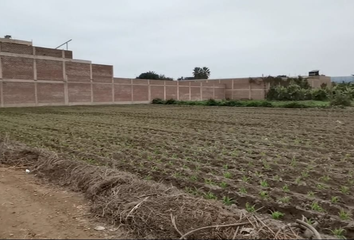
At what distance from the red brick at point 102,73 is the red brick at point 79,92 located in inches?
58.2

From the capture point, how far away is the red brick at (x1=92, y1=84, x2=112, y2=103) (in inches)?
1324

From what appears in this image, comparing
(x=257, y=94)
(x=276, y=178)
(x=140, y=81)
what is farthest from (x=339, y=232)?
(x=257, y=94)

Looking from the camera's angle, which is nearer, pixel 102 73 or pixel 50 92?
pixel 50 92

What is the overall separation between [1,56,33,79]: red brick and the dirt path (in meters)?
25.5

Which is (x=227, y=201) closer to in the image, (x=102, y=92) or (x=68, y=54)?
(x=102, y=92)

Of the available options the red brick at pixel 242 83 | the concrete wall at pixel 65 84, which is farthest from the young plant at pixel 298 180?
the red brick at pixel 242 83

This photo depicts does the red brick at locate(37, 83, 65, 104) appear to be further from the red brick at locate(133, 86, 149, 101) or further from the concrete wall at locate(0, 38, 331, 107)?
the red brick at locate(133, 86, 149, 101)

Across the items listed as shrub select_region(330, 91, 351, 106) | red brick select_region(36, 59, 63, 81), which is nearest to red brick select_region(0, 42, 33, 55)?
red brick select_region(36, 59, 63, 81)

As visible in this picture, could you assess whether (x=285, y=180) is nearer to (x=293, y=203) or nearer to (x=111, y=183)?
(x=293, y=203)

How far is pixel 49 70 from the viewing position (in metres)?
29.9

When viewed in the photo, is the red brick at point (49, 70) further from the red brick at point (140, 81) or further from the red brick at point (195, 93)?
the red brick at point (195, 93)

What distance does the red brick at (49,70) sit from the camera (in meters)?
29.2

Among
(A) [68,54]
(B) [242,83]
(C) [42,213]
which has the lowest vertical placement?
(C) [42,213]

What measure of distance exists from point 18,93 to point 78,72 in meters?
6.79
